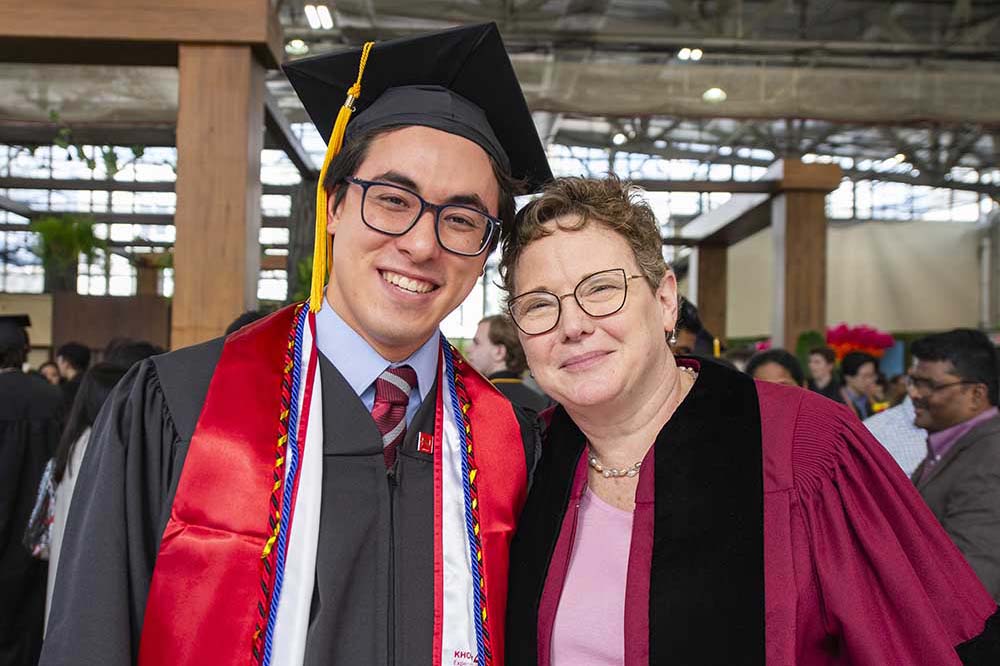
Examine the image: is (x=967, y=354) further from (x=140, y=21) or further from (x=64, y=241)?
(x=64, y=241)

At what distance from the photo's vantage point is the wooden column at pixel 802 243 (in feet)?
Result: 29.7

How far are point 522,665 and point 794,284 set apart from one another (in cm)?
810

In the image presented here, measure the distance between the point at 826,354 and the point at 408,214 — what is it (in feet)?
20.7

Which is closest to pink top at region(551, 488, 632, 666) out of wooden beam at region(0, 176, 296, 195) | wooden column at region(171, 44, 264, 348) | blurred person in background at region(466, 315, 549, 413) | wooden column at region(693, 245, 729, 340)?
blurred person in background at region(466, 315, 549, 413)

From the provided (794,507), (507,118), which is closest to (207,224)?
(507,118)

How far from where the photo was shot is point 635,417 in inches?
70.9

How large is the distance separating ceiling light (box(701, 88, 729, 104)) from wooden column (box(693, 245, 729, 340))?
4.40 m

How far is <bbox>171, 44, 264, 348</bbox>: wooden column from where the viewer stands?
443cm

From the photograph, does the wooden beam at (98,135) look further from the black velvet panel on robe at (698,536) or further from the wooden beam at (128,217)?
the black velvet panel on robe at (698,536)

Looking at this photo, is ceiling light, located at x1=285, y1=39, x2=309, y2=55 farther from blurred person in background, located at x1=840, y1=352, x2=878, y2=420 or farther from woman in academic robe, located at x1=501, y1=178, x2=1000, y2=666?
woman in academic robe, located at x1=501, y1=178, x2=1000, y2=666

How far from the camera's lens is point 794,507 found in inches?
62.5

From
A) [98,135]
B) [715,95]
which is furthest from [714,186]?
[98,135]

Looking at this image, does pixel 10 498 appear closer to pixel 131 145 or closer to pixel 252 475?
pixel 252 475

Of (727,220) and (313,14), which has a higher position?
(313,14)
